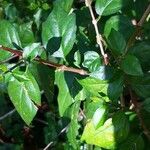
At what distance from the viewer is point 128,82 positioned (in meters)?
0.97

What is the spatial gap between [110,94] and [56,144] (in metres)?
1.07

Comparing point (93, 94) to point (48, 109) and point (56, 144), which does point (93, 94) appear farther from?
point (48, 109)

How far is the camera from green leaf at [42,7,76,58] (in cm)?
103

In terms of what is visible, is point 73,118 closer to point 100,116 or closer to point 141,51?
point 100,116

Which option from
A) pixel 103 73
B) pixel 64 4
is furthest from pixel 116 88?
pixel 64 4

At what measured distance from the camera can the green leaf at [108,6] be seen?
106cm

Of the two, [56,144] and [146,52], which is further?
[56,144]

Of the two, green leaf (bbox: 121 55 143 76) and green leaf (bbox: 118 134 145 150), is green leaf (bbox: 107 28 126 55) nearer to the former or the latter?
green leaf (bbox: 121 55 143 76)

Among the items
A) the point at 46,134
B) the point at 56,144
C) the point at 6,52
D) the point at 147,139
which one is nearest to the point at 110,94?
the point at 147,139

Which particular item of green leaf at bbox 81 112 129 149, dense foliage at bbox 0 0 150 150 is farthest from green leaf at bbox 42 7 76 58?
green leaf at bbox 81 112 129 149

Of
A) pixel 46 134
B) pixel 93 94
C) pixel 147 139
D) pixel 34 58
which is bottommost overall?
pixel 46 134

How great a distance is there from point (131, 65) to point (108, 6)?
245mm

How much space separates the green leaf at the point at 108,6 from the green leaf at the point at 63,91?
8.0 inches

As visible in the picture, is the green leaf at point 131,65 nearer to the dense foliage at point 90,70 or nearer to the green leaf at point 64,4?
the dense foliage at point 90,70
